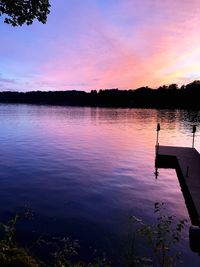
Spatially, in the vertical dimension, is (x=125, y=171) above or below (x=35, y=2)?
below

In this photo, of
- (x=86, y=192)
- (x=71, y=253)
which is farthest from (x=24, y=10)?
(x=86, y=192)

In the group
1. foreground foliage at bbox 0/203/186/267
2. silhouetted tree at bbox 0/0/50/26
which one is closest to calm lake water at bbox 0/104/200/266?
foreground foliage at bbox 0/203/186/267

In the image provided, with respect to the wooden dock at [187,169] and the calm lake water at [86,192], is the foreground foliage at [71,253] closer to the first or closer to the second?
the calm lake water at [86,192]

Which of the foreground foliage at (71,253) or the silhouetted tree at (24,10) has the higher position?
the silhouetted tree at (24,10)

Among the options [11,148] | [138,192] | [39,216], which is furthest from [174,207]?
[11,148]

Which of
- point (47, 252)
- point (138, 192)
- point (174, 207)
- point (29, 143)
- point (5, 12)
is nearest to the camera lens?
point (5, 12)

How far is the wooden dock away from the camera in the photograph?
15.8 m

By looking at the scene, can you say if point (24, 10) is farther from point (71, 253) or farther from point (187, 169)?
point (187, 169)

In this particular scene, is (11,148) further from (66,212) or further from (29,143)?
(66,212)

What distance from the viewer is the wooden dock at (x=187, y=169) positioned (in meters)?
15.8

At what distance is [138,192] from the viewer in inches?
782

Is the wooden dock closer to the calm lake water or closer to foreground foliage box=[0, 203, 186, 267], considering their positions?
the calm lake water

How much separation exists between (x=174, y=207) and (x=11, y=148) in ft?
80.8

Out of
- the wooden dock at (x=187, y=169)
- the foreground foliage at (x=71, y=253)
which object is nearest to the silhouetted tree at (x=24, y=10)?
the foreground foliage at (x=71, y=253)
